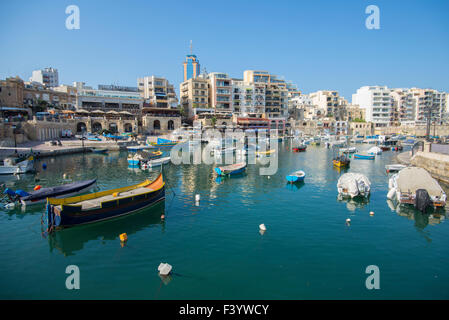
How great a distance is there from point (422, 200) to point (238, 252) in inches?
624

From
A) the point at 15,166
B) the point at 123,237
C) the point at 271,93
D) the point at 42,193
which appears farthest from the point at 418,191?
the point at 271,93

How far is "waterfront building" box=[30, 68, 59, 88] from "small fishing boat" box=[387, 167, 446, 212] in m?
144

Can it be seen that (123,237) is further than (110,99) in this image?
No

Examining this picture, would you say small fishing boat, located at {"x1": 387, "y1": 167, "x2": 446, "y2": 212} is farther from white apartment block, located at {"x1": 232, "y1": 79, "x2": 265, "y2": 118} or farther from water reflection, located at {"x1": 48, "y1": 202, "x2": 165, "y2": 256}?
white apartment block, located at {"x1": 232, "y1": 79, "x2": 265, "y2": 118}

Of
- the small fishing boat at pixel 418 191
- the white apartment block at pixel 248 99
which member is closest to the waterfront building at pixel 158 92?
the white apartment block at pixel 248 99

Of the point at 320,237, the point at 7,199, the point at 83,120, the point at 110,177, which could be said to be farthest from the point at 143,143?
the point at 320,237

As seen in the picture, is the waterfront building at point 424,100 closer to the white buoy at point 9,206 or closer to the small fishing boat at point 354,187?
the small fishing boat at point 354,187

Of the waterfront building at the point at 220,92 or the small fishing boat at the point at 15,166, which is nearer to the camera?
the small fishing boat at the point at 15,166

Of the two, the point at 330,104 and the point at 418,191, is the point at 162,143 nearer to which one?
the point at 418,191

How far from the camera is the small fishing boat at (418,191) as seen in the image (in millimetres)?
20656

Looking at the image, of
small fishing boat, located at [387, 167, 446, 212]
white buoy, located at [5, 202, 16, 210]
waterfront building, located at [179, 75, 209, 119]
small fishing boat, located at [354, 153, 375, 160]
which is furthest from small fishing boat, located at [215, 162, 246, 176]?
waterfront building, located at [179, 75, 209, 119]

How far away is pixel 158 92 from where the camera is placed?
102938 mm

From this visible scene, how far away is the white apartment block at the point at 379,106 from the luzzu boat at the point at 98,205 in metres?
123

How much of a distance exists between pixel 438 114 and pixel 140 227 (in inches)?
6023
